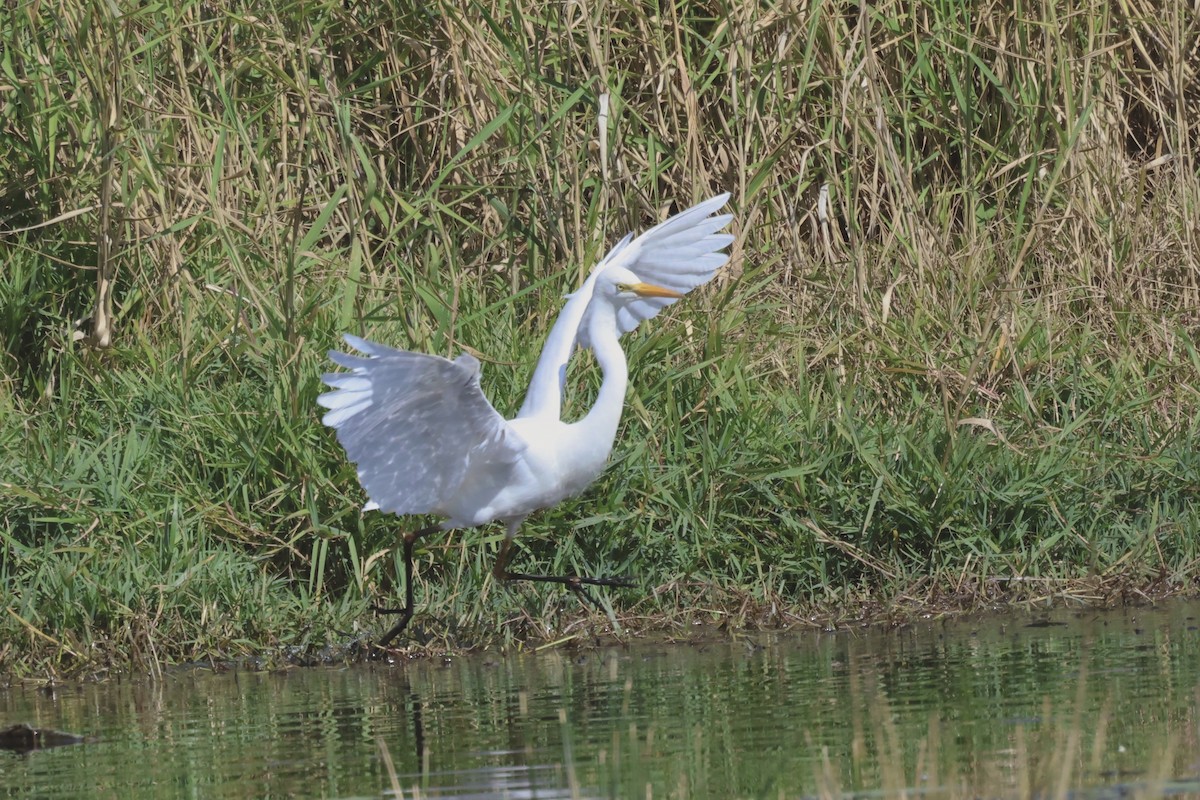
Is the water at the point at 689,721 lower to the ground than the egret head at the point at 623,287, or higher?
lower

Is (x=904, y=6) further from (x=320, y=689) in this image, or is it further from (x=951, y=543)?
(x=320, y=689)

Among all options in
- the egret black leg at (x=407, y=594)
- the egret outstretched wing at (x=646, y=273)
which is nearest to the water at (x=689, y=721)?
the egret black leg at (x=407, y=594)

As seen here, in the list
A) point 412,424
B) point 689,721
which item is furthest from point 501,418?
point 689,721

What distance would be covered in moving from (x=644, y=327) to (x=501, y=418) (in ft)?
5.47

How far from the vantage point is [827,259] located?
7.94 metres

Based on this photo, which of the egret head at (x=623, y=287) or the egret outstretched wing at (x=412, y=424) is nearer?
the egret outstretched wing at (x=412, y=424)

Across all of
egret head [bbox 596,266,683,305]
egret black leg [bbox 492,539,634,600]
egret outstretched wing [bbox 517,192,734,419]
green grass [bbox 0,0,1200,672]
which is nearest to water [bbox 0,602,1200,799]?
egret black leg [bbox 492,539,634,600]

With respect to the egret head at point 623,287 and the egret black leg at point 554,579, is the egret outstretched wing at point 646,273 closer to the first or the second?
the egret head at point 623,287

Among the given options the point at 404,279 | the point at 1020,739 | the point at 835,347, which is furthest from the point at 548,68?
the point at 1020,739

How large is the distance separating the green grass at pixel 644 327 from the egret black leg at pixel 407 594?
157mm

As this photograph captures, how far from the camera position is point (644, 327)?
7.13 meters

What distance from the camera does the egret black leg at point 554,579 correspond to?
20.1 ft

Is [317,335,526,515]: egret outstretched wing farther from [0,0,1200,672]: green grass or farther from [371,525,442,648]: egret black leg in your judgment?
[0,0,1200,672]: green grass

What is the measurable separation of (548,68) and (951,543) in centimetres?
315
